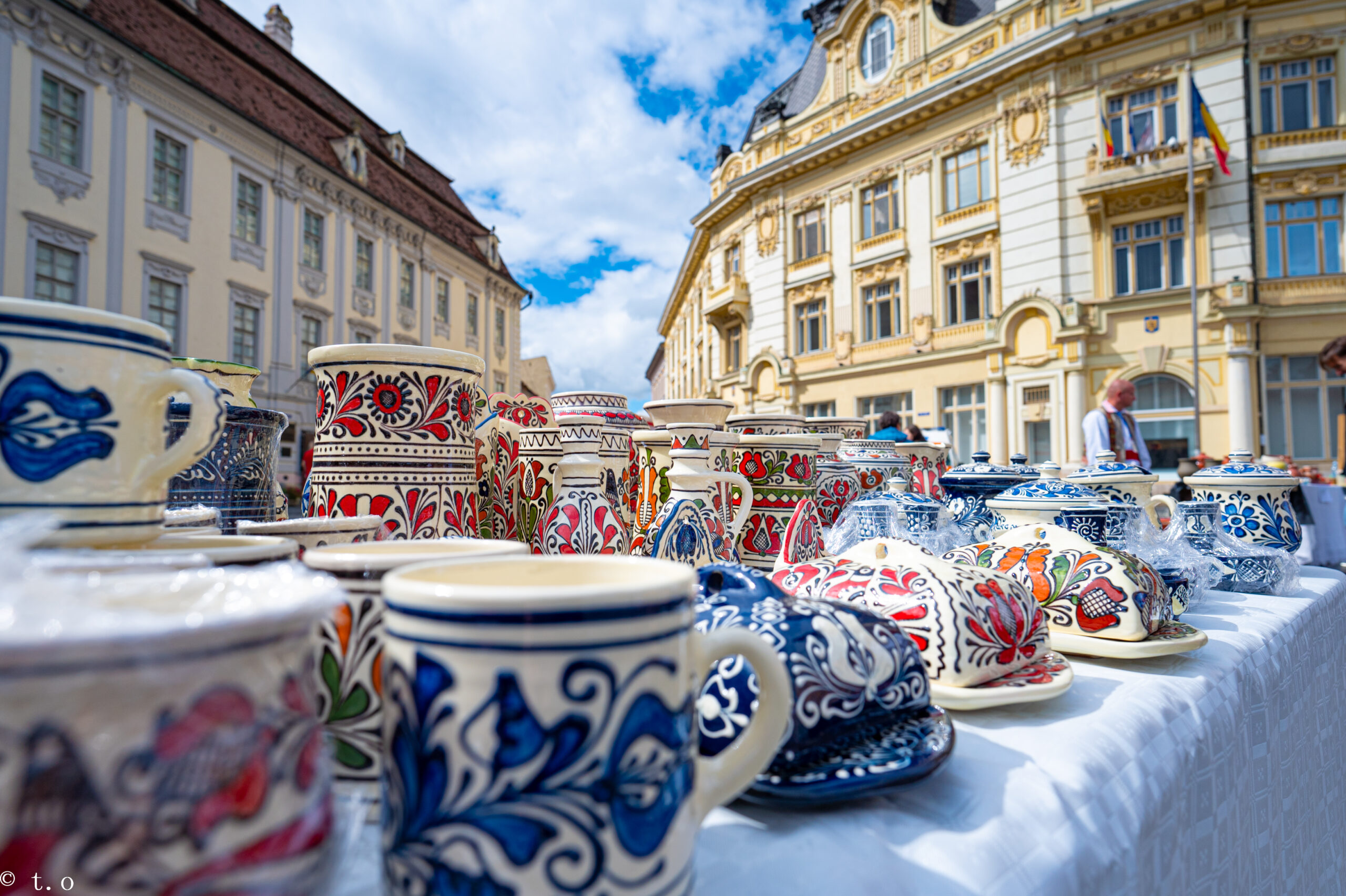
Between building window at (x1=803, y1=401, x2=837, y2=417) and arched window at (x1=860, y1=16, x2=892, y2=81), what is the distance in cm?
512

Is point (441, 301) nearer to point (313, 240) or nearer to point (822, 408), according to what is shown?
point (313, 240)

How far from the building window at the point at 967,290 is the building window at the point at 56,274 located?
10.7 metres

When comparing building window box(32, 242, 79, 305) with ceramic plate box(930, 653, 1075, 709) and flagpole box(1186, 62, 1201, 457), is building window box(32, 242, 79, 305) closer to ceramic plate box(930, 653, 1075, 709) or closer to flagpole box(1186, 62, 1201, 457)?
ceramic plate box(930, 653, 1075, 709)

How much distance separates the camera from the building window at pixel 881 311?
10266 mm

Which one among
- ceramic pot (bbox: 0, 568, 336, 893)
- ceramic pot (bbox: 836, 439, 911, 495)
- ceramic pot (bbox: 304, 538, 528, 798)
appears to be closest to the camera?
ceramic pot (bbox: 0, 568, 336, 893)

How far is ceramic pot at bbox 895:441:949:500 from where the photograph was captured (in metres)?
2.06

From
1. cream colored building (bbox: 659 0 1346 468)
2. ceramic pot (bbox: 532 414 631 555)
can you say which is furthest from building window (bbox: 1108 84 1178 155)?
ceramic pot (bbox: 532 414 631 555)

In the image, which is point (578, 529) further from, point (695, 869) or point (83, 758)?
point (83, 758)

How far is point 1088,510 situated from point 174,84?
35.2 ft

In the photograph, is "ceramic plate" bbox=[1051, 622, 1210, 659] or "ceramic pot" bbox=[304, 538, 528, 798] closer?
"ceramic pot" bbox=[304, 538, 528, 798]

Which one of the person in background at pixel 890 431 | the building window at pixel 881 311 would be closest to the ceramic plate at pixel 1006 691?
the person in background at pixel 890 431

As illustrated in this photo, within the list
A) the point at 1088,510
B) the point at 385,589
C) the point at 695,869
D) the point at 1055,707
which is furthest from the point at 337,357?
the point at 1088,510

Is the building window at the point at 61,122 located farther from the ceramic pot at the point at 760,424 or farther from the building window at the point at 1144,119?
the building window at the point at 1144,119

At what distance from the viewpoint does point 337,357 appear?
2.69 ft
